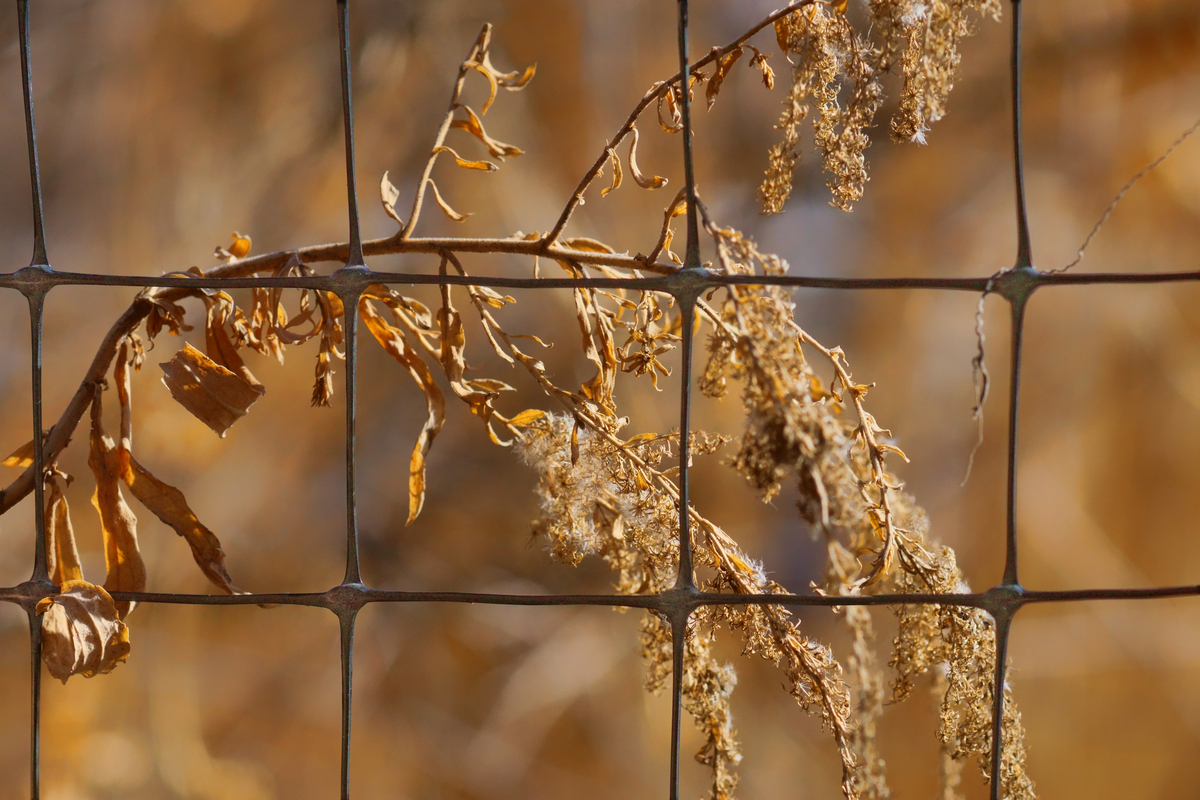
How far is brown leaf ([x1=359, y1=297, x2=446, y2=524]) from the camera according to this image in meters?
0.32

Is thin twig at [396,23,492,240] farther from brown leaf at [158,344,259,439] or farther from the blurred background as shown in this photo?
the blurred background

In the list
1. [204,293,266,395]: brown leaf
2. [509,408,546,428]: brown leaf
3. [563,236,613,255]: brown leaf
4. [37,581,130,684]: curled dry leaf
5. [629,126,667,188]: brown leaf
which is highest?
[629,126,667,188]: brown leaf

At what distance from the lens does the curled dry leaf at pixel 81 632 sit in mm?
295

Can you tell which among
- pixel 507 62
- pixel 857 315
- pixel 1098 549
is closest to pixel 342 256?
pixel 507 62

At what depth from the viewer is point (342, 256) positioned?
33cm

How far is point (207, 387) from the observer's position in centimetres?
31

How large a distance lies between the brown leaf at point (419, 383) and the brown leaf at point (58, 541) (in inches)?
5.7

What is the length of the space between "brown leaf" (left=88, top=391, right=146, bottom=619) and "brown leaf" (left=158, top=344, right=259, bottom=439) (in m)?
0.05

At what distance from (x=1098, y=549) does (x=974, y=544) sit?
141 millimetres

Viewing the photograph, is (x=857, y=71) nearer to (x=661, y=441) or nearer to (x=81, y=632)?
(x=661, y=441)

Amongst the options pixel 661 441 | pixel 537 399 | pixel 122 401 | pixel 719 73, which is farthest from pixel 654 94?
pixel 537 399

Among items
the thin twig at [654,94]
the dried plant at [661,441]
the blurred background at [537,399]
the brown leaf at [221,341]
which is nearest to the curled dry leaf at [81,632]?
the dried plant at [661,441]

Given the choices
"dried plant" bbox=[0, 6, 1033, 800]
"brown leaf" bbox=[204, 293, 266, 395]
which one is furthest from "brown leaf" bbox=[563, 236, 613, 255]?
"brown leaf" bbox=[204, 293, 266, 395]

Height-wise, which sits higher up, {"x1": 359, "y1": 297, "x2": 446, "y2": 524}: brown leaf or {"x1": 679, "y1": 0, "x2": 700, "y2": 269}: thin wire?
{"x1": 679, "y1": 0, "x2": 700, "y2": 269}: thin wire
